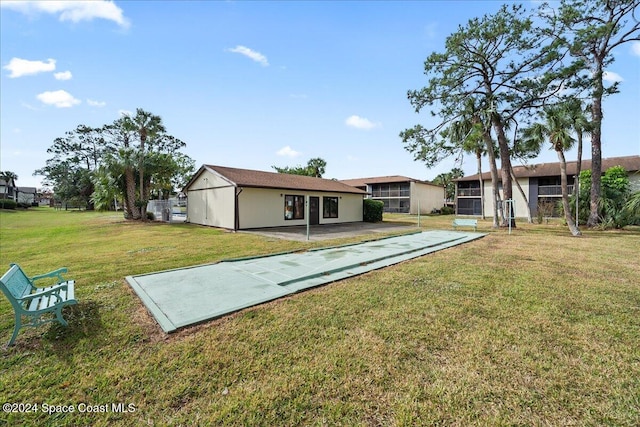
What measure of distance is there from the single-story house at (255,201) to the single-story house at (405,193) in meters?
18.0

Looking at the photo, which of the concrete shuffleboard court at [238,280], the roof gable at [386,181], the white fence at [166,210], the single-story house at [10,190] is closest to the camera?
the concrete shuffleboard court at [238,280]

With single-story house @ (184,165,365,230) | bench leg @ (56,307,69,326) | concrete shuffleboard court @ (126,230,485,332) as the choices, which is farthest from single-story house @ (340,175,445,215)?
bench leg @ (56,307,69,326)

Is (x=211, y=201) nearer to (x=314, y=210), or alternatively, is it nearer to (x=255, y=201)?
(x=255, y=201)

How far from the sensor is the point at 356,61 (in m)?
14.2

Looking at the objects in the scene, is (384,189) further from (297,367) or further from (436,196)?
(297,367)

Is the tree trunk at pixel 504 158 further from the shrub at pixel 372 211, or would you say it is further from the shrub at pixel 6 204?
the shrub at pixel 6 204

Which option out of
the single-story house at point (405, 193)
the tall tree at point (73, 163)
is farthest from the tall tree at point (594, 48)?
the tall tree at point (73, 163)

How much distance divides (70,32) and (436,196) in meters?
42.7

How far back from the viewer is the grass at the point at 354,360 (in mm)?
2197

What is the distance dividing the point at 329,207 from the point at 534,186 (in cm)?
2563

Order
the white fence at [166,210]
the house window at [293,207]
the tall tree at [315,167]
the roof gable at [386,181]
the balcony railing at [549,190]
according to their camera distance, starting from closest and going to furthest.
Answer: the house window at [293,207] → the white fence at [166,210] → the balcony railing at [549,190] → the roof gable at [386,181] → the tall tree at [315,167]

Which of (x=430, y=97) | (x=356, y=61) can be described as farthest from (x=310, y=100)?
(x=430, y=97)

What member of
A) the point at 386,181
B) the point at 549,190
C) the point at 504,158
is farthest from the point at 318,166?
the point at 549,190

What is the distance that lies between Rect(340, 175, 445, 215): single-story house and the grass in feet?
108
